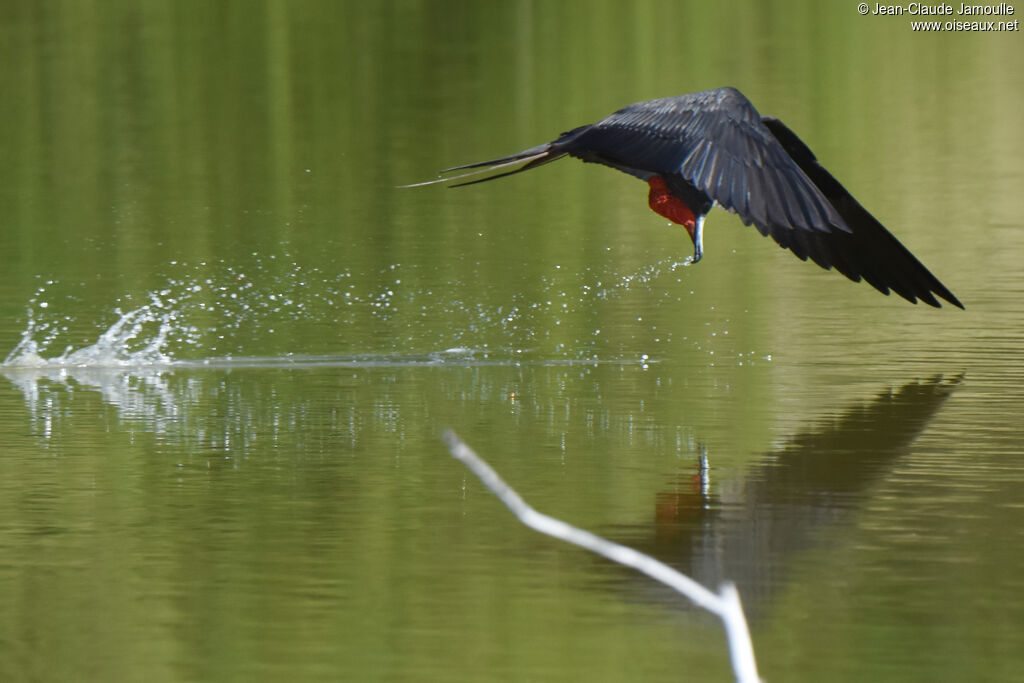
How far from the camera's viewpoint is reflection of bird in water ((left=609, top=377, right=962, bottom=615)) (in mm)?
6816

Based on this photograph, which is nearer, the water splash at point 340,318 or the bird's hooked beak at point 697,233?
the bird's hooked beak at point 697,233

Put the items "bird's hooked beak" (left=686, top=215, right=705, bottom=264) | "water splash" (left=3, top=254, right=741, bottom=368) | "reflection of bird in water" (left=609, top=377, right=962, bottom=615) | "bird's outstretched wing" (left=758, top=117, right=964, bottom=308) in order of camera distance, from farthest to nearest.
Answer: "water splash" (left=3, top=254, right=741, bottom=368) → "bird's outstretched wing" (left=758, top=117, right=964, bottom=308) → "bird's hooked beak" (left=686, top=215, right=705, bottom=264) → "reflection of bird in water" (left=609, top=377, right=962, bottom=615)

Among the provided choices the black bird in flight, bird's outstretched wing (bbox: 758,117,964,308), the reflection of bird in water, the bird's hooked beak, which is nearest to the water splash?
bird's outstretched wing (bbox: 758,117,964,308)

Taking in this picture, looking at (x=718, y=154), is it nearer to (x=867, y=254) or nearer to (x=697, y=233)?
(x=697, y=233)

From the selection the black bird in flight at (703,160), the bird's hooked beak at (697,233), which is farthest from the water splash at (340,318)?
the bird's hooked beak at (697,233)

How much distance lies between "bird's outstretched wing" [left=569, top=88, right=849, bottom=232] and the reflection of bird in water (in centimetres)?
99

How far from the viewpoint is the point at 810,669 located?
5781mm

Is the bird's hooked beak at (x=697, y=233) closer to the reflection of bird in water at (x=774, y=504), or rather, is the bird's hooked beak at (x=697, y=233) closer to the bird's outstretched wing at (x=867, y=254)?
the reflection of bird in water at (x=774, y=504)

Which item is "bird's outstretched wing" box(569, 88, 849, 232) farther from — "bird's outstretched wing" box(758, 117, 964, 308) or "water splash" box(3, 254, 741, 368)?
"water splash" box(3, 254, 741, 368)

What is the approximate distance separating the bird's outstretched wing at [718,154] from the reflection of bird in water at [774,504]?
994 mm

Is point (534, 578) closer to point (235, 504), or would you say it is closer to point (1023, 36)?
point (235, 504)

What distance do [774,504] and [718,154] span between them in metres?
1.46

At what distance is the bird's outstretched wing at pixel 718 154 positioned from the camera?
798 cm

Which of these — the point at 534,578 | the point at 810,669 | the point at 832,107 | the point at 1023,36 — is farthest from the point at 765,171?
the point at 1023,36
